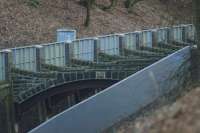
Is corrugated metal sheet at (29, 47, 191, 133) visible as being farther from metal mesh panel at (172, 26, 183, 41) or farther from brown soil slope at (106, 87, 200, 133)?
brown soil slope at (106, 87, 200, 133)

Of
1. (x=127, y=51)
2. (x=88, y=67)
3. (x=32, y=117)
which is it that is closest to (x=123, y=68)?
(x=88, y=67)

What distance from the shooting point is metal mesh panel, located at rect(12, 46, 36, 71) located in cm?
2217

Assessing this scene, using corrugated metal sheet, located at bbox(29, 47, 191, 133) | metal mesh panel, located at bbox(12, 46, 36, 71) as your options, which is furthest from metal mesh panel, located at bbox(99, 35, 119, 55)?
corrugated metal sheet, located at bbox(29, 47, 191, 133)

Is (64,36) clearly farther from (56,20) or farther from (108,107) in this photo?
(108,107)

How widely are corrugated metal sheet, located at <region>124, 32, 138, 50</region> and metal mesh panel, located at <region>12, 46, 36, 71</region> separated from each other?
515 cm

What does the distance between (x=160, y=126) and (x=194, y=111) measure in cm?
32

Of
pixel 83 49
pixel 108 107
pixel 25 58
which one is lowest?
pixel 108 107

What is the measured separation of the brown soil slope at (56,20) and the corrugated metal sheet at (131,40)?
5.70 ft

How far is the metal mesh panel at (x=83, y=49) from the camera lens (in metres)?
24.1

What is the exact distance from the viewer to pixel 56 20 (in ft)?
98.8

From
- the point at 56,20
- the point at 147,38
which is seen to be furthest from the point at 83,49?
the point at 56,20

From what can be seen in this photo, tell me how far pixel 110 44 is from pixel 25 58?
4582 millimetres

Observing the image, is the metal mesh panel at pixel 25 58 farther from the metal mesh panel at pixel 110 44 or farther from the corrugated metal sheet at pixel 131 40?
the corrugated metal sheet at pixel 131 40

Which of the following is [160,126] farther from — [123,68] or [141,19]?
[141,19]
